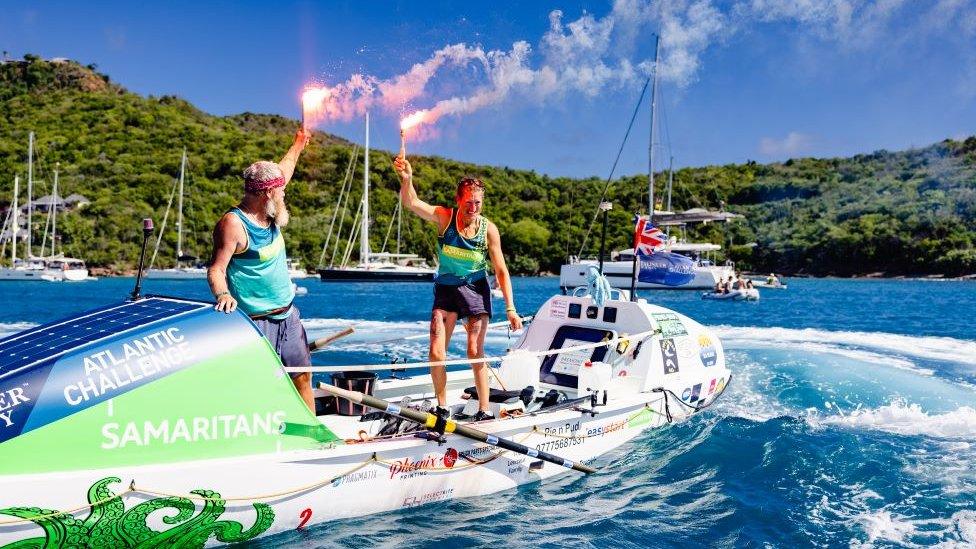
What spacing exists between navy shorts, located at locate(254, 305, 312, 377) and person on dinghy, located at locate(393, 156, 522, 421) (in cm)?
120

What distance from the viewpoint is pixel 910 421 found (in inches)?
381

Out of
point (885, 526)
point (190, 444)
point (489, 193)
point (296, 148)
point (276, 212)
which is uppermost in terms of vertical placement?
point (489, 193)

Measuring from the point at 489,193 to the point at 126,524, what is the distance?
3757 inches

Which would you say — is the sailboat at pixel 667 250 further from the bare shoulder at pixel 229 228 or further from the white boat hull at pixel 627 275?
the bare shoulder at pixel 229 228

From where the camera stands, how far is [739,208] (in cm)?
10231

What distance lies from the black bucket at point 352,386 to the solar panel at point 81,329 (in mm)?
Result: 2187

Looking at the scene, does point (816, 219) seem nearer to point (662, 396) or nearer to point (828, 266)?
point (828, 266)

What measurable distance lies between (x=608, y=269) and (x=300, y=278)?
29983 mm

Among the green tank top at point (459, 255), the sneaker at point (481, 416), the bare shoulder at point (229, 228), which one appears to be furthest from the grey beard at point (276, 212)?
the sneaker at point (481, 416)

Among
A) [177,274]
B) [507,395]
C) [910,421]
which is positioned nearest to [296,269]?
[177,274]

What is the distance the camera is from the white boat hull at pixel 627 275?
55.5 m

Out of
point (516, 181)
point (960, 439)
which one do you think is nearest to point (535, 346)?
point (960, 439)

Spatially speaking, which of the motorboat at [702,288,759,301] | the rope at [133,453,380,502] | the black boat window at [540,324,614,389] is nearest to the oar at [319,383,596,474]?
the rope at [133,453,380,502]

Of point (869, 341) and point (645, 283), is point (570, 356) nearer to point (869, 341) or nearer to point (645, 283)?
point (869, 341)
